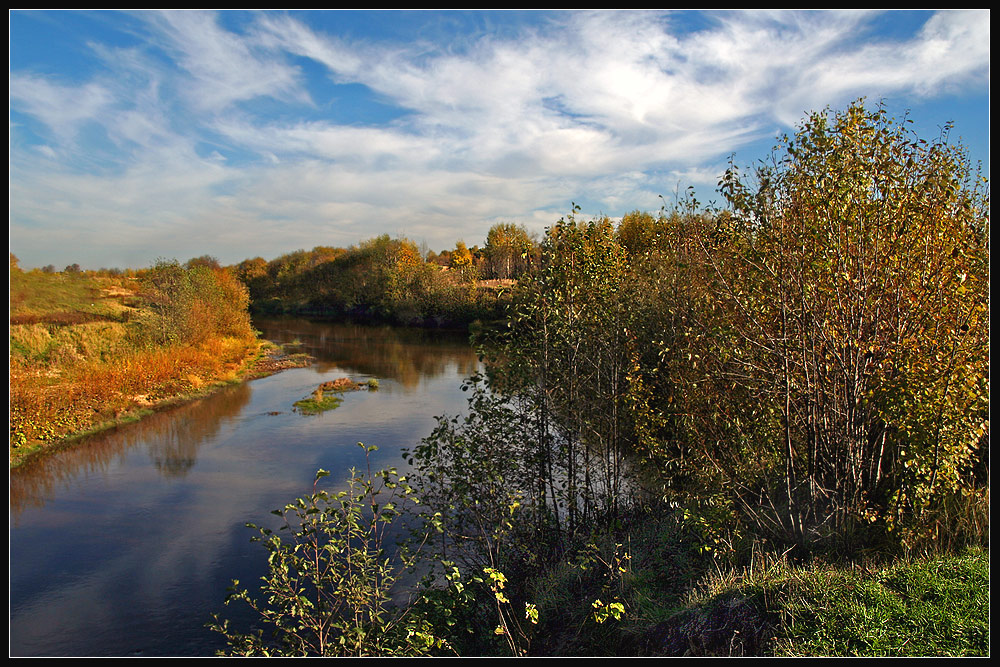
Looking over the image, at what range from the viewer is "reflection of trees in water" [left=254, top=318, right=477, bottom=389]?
27000 millimetres

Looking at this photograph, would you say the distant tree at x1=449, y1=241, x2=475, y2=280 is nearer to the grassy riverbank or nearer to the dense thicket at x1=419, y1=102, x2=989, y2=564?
the grassy riverbank

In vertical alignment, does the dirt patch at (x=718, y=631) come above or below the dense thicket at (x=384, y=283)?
below

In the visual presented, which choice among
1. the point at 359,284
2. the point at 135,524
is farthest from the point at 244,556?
the point at 359,284

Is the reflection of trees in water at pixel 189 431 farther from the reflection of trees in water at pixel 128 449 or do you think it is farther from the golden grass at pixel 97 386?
the golden grass at pixel 97 386

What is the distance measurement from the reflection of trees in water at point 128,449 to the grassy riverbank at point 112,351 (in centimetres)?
60

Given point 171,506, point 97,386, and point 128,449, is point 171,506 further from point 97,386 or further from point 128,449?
point 97,386

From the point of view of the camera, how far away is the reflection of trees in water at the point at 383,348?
1063 inches

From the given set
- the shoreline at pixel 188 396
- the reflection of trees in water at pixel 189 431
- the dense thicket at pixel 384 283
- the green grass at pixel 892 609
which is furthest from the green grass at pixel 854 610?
the dense thicket at pixel 384 283

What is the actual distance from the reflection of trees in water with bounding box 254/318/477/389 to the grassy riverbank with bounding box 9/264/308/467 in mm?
3455

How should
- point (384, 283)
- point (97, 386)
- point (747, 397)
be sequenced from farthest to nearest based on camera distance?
point (384, 283)
point (97, 386)
point (747, 397)

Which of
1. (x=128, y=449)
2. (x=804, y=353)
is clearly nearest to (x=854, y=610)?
(x=804, y=353)

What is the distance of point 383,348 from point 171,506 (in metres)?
24.1

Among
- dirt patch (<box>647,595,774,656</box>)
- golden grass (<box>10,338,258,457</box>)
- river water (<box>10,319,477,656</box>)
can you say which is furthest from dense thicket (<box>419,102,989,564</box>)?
golden grass (<box>10,338,258,457</box>)

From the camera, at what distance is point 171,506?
37.4ft
